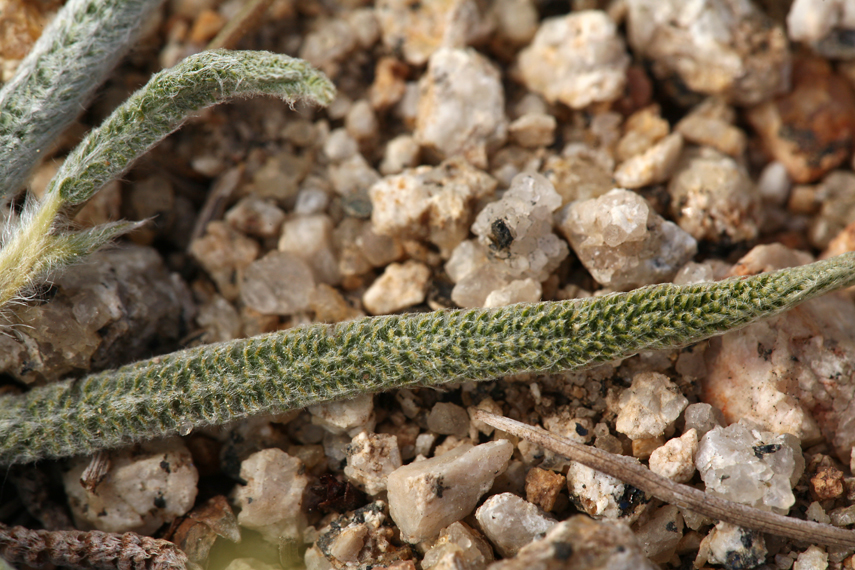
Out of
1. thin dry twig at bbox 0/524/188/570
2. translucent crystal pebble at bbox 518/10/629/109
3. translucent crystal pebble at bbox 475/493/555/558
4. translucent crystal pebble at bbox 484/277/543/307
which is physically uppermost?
translucent crystal pebble at bbox 518/10/629/109

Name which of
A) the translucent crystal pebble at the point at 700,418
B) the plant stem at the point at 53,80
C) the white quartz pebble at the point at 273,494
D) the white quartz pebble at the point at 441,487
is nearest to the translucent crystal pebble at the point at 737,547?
the translucent crystal pebble at the point at 700,418

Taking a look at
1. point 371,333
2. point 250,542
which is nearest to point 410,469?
point 371,333

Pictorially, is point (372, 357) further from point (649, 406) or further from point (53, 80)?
point (53, 80)

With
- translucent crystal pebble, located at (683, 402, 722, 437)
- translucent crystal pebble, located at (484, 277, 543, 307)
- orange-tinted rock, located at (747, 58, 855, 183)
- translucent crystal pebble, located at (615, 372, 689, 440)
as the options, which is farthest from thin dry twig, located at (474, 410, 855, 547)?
orange-tinted rock, located at (747, 58, 855, 183)

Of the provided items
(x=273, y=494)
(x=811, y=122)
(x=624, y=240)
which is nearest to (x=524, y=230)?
(x=624, y=240)

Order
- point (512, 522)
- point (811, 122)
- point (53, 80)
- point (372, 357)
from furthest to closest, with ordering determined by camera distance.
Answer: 1. point (811, 122)
2. point (53, 80)
3. point (372, 357)
4. point (512, 522)

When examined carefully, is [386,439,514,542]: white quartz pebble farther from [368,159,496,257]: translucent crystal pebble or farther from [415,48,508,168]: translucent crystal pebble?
[415,48,508,168]: translucent crystal pebble
